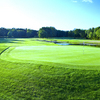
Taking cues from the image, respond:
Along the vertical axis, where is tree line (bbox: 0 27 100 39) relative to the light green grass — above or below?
above

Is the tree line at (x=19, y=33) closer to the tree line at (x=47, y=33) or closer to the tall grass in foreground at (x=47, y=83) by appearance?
the tree line at (x=47, y=33)

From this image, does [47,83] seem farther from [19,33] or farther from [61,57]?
[19,33]

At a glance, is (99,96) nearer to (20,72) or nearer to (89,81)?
(89,81)

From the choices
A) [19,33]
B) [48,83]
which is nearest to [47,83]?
[48,83]

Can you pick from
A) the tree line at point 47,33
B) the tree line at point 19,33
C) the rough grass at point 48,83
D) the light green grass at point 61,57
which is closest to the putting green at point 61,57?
the light green grass at point 61,57

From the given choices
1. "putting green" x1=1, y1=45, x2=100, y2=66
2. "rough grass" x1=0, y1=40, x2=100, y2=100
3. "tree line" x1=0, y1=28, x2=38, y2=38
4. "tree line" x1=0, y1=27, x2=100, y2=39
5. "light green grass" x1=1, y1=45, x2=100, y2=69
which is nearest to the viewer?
"rough grass" x1=0, y1=40, x2=100, y2=100

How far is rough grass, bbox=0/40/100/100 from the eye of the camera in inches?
193

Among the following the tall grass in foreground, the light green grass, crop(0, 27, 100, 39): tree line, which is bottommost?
the tall grass in foreground

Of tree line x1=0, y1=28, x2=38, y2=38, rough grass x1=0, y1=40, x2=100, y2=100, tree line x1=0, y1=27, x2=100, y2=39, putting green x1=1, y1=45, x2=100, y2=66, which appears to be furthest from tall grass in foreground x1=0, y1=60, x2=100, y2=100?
tree line x1=0, y1=28, x2=38, y2=38

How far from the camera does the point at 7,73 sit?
6715 millimetres

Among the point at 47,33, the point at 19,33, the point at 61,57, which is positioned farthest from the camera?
the point at 19,33

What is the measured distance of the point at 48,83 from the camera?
5.68m

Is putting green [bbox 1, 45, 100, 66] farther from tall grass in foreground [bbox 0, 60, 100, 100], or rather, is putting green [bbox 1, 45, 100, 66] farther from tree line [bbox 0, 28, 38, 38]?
tree line [bbox 0, 28, 38, 38]

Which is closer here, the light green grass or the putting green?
the light green grass
